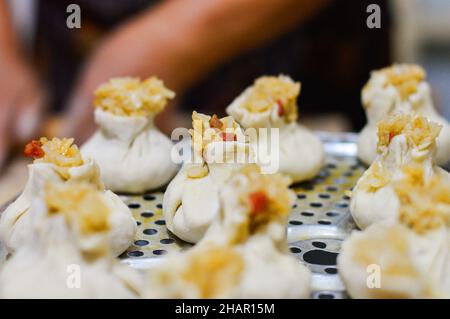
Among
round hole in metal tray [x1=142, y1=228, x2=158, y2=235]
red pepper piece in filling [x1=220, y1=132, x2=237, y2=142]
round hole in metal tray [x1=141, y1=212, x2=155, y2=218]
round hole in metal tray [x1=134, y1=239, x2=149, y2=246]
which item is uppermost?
red pepper piece in filling [x1=220, y1=132, x2=237, y2=142]

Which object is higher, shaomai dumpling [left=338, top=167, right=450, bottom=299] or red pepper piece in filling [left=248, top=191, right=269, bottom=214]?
red pepper piece in filling [left=248, top=191, right=269, bottom=214]

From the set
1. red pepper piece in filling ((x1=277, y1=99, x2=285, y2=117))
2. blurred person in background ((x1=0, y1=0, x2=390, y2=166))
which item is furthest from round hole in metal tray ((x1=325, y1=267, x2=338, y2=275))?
blurred person in background ((x1=0, y1=0, x2=390, y2=166))

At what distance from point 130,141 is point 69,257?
713 millimetres

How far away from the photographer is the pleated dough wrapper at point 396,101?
1867mm

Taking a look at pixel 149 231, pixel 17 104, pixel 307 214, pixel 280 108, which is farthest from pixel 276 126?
pixel 17 104

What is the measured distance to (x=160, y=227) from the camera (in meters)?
1.56

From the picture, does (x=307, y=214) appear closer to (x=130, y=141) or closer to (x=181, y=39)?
(x=130, y=141)

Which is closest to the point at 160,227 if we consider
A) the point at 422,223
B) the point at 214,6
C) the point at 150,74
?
the point at 422,223

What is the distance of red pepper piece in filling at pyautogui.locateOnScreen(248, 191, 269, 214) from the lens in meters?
1.11

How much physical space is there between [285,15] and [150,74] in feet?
1.88

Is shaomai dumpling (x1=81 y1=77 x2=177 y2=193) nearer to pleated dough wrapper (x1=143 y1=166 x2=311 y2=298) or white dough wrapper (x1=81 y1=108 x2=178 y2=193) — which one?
white dough wrapper (x1=81 y1=108 x2=178 y2=193)

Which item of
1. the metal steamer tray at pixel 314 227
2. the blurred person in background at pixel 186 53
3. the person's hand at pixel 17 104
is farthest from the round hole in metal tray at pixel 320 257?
the person's hand at pixel 17 104

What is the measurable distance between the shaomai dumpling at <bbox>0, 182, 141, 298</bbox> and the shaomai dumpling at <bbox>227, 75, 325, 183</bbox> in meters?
0.72
